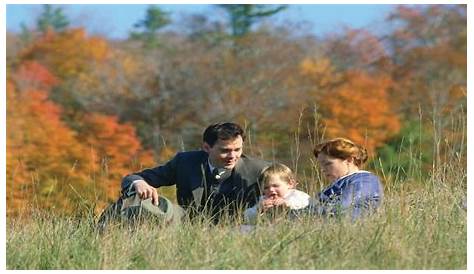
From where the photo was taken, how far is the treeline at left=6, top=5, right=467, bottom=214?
2788 cm

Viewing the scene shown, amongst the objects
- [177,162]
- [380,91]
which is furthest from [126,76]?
[177,162]

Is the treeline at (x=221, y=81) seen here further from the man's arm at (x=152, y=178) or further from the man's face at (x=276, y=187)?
the man's face at (x=276, y=187)

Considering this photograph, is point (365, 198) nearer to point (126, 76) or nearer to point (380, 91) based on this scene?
point (380, 91)

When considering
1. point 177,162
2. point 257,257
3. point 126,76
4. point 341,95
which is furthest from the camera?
point 126,76

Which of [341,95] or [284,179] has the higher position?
[284,179]

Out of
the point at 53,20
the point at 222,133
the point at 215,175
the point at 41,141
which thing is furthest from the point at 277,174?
the point at 53,20

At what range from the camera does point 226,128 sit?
534 centimetres

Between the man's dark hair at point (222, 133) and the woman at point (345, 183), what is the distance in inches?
17.9

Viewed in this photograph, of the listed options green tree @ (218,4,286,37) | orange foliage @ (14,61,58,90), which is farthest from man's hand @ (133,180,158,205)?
green tree @ (218,4,286,37)

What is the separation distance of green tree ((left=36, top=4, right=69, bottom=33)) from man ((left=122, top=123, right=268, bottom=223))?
33.0 m

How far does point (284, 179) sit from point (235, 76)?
28459mm

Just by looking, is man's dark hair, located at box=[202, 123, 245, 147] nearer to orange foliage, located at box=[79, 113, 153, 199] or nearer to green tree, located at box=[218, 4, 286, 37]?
orange foliage, located at box=[79, 113, 153, 199]

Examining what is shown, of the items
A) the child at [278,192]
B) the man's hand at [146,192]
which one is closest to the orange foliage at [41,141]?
the man's hand at [146,192]

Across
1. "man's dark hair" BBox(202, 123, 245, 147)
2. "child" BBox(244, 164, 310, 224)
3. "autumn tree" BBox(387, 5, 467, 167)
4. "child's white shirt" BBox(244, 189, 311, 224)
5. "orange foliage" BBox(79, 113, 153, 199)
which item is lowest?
"orange foliage" BBox(79, 113, 153, 199)
